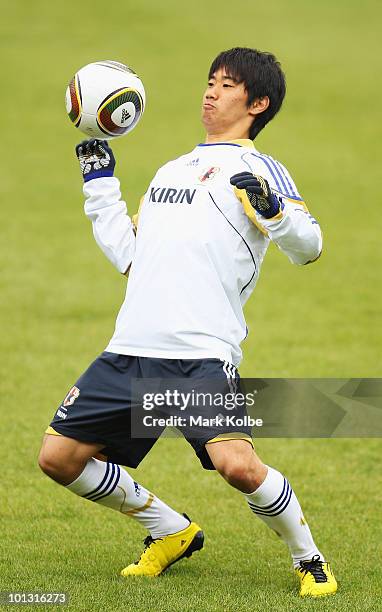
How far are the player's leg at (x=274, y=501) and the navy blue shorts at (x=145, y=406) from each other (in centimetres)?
8

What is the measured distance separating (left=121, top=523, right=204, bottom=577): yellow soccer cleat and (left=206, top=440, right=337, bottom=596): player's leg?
63 centimetres

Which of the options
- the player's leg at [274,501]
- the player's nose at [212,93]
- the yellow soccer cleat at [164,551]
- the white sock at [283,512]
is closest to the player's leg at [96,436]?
the yellow soccer cleat at [164,551]

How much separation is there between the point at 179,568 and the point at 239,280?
1621mm

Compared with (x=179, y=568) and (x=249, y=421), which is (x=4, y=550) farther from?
(x=249, y=421)

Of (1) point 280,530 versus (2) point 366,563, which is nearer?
(1) point 280,530

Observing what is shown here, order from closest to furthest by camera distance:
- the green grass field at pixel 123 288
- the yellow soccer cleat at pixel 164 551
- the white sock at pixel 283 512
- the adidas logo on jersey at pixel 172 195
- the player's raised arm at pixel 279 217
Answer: the player's raised arm at pixel 279 217 < the white sock at pixel 283 512 < the adidas logo on jersey at pixel 172 195 < the yellow soccer cleat at pixel 164 551 < the green grass field at pixel 123 288

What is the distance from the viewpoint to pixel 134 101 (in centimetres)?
550

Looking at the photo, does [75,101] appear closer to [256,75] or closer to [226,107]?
[226,107]

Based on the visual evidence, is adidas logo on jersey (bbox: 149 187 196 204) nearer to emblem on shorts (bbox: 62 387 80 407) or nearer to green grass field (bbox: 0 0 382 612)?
emblem on shorts (bbox: 62 387 80 407)

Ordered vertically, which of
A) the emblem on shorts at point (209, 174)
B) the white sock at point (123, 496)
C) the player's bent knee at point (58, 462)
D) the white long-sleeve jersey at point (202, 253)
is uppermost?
the emblem on shorts at point (209, 174)

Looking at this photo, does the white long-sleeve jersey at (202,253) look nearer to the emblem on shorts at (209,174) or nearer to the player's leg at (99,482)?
the emblem on shorts at (209,174)

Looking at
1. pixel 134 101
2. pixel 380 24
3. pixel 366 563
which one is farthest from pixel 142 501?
pixel 380 24

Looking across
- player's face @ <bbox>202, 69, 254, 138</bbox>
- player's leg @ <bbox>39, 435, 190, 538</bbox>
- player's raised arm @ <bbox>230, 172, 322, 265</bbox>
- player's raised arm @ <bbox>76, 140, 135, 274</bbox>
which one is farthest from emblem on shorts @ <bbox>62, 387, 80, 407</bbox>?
player's face @ <bbox>202, 69, 254, 138</bbox>

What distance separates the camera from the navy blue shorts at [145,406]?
4.93 metres
